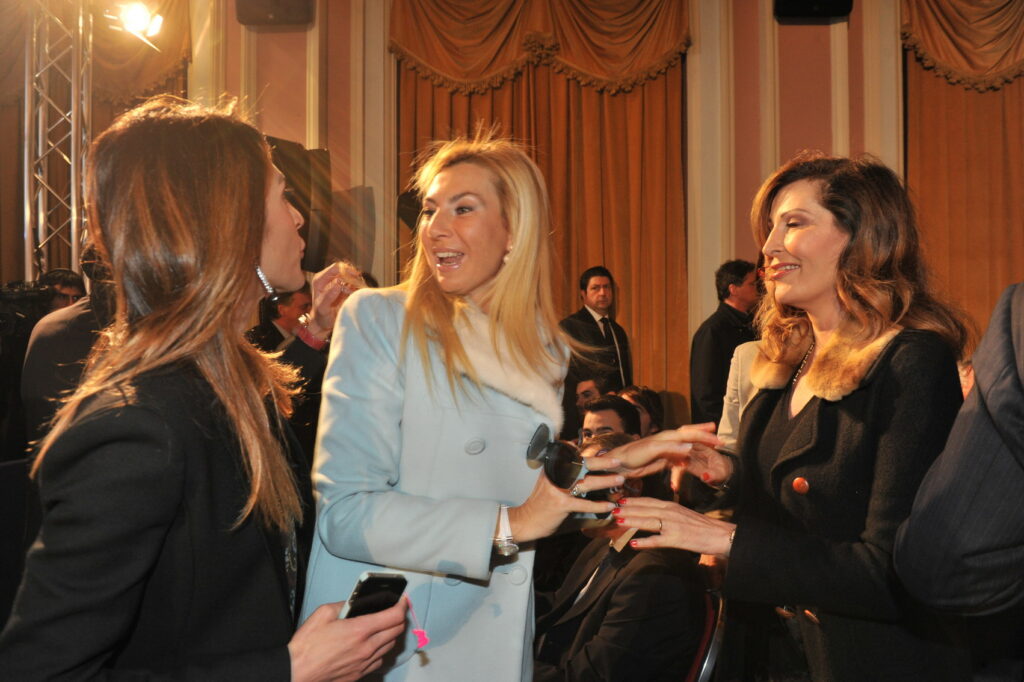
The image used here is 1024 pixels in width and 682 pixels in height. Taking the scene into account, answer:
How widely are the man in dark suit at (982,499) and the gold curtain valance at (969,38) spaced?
643cm

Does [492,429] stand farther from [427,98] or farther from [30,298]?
[427,98]

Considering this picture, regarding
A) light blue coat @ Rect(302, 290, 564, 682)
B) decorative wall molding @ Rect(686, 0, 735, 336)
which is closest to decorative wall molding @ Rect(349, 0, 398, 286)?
decorative wall molding @ Rect(686, 0, 735, 336)

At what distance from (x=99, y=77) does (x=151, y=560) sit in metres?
6.80

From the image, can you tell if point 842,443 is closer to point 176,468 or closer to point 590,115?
point 176,468

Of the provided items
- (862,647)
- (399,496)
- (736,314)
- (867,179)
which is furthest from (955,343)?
(736,314)

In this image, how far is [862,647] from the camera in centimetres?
167

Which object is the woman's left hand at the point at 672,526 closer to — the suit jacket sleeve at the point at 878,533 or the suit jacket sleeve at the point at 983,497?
the suit jacket sleeve at the point at 878,533

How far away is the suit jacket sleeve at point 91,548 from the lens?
3.25ft

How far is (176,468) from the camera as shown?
1.08 meters

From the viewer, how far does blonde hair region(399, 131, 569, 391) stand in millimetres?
1792

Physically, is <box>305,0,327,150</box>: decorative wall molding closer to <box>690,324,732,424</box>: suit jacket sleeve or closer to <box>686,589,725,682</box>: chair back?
<box>690,324,732,424</box>: suit jacket sleeve

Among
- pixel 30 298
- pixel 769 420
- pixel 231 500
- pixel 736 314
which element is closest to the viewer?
pixel 231 500

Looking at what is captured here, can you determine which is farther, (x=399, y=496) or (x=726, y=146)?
(x=726, y=146)

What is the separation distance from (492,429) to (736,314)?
3.83 m
